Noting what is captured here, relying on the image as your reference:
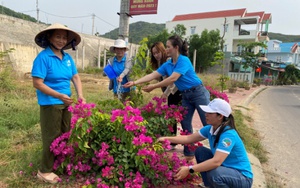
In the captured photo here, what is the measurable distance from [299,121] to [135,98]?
6581 mm

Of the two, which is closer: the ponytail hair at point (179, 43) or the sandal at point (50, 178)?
the sandal at point (50, 178)

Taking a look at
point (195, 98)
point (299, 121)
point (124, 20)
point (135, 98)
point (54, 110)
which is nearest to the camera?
point (54, 110)

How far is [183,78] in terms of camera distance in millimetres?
3199

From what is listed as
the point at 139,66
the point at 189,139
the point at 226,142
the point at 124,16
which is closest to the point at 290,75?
the point at 124,16

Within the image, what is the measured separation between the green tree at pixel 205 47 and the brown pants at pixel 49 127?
2640 centimetres

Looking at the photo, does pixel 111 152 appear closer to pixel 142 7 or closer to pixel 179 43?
pixel 179 43

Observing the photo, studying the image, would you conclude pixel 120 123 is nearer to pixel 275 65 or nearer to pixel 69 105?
pixel 69 105

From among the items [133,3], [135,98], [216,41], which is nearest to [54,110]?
[135,98]

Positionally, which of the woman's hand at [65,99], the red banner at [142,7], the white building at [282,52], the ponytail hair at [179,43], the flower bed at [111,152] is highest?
the white building at [282,52]

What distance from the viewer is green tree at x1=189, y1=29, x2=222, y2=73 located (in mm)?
28047

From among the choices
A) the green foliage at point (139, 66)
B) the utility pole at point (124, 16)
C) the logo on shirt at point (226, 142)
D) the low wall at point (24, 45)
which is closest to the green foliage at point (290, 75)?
the low wall at point (24, 45)

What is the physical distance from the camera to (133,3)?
5.55m

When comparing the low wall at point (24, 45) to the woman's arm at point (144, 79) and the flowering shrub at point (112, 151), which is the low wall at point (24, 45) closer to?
the woman's arm at point (144, 79)

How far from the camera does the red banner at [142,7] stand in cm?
552
